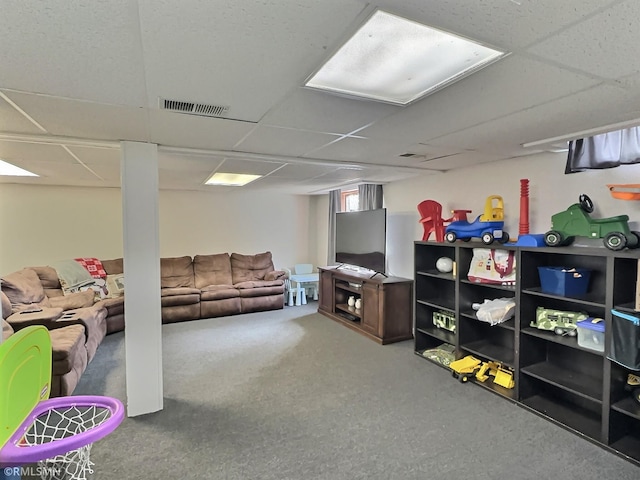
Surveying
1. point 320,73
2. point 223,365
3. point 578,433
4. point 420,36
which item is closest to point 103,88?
point 320,73

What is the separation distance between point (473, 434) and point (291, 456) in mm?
1314

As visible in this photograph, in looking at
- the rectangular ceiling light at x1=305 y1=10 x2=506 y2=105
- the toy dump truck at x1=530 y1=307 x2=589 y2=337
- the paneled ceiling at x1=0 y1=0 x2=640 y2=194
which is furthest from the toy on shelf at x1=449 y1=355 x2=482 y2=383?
the rectangular ceiling light at x1=305 y1=10 x2=506 y2=105

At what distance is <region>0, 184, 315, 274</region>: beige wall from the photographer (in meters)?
5.43

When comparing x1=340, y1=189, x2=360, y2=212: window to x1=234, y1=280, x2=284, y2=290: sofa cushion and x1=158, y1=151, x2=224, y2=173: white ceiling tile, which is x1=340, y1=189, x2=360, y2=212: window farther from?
x1=158, y1=151, x2=224, y2=173: white ceiling tile

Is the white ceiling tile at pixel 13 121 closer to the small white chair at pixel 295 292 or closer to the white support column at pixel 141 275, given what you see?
the white support column at pixel 141 275

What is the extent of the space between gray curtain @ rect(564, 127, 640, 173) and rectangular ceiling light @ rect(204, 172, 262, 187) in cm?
339

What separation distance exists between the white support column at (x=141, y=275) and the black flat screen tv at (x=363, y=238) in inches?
114

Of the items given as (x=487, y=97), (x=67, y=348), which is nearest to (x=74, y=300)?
(x=67, y=348)

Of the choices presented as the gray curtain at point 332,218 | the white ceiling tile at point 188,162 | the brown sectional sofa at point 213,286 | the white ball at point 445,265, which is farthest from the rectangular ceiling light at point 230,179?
the white ball at point 445,265

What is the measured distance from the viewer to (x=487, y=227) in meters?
3.37

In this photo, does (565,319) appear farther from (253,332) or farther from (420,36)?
(253,332)

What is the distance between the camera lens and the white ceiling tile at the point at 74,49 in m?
1.09

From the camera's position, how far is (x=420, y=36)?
1307 mm
